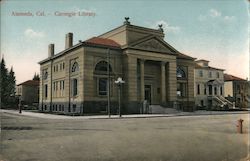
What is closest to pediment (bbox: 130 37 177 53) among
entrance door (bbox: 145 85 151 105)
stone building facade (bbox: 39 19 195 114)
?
stone building facade (bbox: 39 19 195 114)

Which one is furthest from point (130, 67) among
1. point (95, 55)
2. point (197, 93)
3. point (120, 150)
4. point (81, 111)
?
point (120, 150)

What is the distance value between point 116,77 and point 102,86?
6.26ft

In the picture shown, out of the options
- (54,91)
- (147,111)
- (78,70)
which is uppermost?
(78,70)

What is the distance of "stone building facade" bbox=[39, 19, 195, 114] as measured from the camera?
2897 cm

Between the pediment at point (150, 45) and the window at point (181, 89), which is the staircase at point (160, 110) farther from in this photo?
the pediment at point (150, 45)

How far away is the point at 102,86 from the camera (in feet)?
103

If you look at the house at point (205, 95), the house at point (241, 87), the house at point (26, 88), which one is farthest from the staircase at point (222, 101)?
the house at point (26, 88)

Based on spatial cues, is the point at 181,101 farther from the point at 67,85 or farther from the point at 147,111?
the point at 67,85

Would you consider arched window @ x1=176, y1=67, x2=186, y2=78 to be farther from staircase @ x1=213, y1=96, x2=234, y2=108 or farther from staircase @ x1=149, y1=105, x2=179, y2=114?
staircase @ x1=149, y1=105, x2=179, y2=114

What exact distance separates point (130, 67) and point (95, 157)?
26.1 metres

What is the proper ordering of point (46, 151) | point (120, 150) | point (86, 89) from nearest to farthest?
point (46, 151) < point (120, 150) < point (86, 89)

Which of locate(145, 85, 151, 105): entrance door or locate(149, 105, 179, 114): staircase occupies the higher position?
locate(145, 85, 151, 105): entrance door

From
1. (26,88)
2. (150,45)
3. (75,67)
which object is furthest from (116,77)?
(26,88)

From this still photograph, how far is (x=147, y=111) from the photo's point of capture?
32562mm
